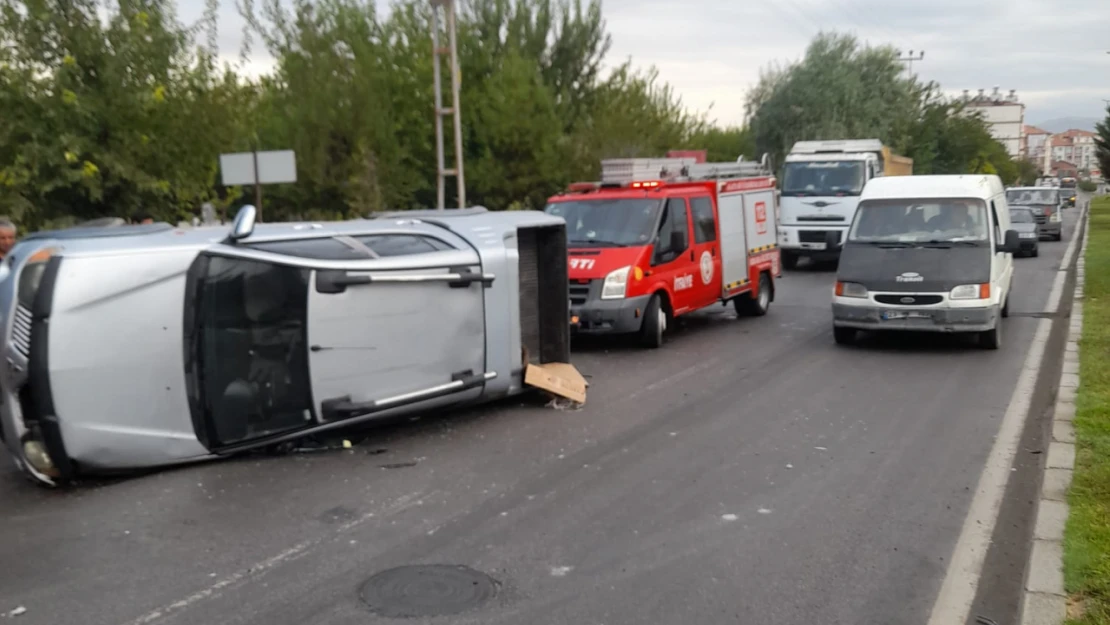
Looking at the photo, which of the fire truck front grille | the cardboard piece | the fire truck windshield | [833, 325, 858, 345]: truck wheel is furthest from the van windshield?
the cardboard piece

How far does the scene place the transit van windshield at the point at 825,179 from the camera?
23.0 meters

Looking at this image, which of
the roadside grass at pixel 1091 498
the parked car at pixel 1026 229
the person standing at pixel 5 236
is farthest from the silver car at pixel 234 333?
the parked car at pixel 1026 229

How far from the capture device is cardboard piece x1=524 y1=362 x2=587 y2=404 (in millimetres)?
9211

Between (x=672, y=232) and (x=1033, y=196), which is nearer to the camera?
(x=672, y=232)

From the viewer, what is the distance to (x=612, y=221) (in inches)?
514

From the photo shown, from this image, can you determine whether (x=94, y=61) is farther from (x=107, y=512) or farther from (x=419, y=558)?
(x=419, y=558)

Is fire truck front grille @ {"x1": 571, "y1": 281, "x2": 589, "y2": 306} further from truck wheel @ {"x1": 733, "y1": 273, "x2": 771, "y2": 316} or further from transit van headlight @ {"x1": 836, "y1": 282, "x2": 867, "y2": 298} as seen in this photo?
truck wheel @ {"x1": 733, "y1": 273, "x2": 771, "y2": 316}

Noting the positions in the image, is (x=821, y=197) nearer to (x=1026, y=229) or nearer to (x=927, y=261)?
(x=1026, y=229)

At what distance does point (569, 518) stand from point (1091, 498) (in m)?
3.35

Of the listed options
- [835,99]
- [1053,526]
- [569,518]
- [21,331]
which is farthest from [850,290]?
[835,99]

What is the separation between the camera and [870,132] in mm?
44219

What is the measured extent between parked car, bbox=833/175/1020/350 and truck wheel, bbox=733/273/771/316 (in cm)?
281

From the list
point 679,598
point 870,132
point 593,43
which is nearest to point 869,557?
point 679,598

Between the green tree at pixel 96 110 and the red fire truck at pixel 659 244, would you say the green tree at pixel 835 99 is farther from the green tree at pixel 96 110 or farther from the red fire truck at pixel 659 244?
the green tree at pixel 96 110
